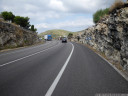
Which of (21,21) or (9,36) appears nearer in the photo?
(9,36)

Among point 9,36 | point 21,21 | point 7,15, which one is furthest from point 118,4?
point 21,21

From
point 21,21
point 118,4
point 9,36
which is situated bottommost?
point 9,36

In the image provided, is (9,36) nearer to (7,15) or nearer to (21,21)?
(7,15)

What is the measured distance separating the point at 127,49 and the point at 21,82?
6073mm

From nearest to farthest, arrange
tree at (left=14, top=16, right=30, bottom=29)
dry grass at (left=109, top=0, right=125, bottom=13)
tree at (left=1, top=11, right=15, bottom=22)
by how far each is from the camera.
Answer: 1. dry grass at (left=109, top=0, right=125, bottom=13)
2. tree at (left=1, top=11, right=15, bottom=22)
3. tree at (left=14, top=16, right=30, bottom=29)

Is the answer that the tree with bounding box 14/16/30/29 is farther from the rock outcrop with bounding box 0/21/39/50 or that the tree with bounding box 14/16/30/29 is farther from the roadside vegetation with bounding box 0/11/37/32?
the rock outcrop with bounding box 0/21/39/50

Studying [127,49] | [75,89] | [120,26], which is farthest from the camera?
[120,26]

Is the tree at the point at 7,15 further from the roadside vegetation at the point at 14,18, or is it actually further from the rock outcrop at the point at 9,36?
the rock outcrop at the point at 9,36

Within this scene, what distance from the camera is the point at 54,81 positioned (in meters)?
5.49

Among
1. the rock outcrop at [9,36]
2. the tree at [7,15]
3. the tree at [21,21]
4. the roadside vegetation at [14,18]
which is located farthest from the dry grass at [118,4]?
the tree at [21,21]

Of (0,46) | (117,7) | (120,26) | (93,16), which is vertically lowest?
(0,46)

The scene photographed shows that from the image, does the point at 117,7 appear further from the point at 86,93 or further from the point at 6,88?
the point at 6,88

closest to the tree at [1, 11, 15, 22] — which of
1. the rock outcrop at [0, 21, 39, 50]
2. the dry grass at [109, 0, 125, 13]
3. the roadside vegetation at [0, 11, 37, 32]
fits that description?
the roadside vegetation at [0, 11, 37, 32]

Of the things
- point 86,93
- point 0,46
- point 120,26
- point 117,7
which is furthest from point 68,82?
point 0,46
